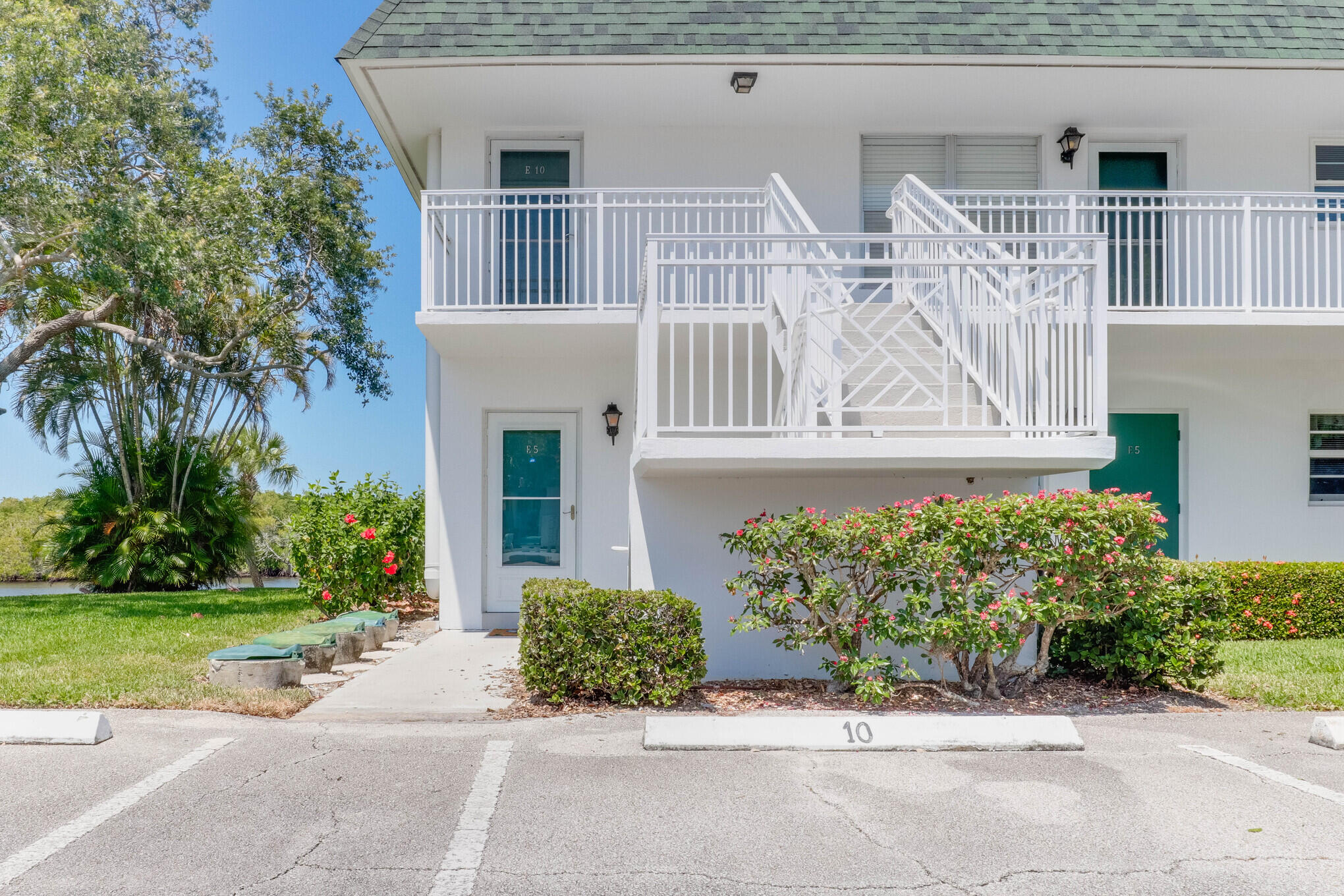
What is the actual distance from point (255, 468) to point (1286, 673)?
62.8 ft

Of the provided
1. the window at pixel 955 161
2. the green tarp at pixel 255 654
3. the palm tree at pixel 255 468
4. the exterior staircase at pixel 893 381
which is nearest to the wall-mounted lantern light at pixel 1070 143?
the window at pixel 955 161

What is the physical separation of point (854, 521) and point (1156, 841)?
8.64 ft

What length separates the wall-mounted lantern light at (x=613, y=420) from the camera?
10078 millimetres

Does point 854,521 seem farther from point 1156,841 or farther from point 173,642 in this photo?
point 173,642

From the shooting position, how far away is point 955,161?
35.1 ft

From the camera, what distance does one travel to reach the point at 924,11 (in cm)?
993

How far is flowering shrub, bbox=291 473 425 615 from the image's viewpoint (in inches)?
412

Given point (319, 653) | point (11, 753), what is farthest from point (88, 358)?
point (11, 753)

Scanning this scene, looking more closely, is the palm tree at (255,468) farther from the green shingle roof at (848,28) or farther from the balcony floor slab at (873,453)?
the balcony floor slab at (873,453)

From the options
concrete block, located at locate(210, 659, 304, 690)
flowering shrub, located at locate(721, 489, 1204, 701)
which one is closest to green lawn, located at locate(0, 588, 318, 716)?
concrete block, located at locate(210, 659, 304, 690)

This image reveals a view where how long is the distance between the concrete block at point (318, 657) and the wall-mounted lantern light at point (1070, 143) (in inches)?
374

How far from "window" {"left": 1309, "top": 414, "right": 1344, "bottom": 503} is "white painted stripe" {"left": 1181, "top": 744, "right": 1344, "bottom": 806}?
286 inches

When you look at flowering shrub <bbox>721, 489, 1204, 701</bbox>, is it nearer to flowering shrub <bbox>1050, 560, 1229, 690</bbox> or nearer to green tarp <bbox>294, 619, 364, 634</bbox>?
flowering shrub <bbox>1050, 560, 1229, 690</bbox>

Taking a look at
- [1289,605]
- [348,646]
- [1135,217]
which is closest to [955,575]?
[1289,605]
